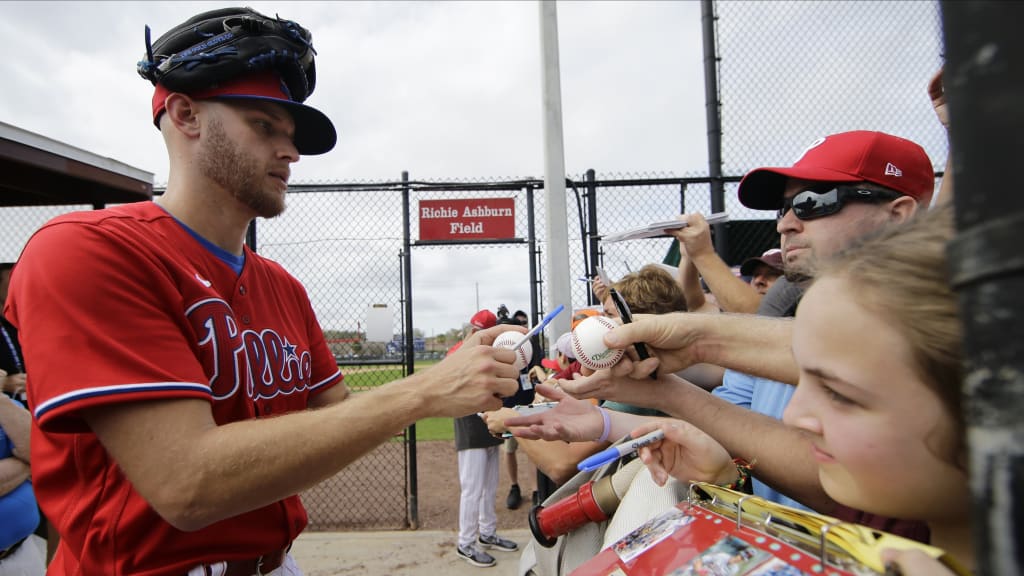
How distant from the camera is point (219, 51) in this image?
1.68m

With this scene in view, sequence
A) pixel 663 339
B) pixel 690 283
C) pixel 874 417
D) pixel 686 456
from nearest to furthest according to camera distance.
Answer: pixel 874 417
pixel 686 456
pixel 663 339
pixel 690 283

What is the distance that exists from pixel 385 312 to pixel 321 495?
321cm

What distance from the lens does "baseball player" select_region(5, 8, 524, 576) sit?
118cm

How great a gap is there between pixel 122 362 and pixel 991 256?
1462mm

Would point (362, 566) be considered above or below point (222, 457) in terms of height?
below

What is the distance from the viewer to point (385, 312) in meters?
5.12

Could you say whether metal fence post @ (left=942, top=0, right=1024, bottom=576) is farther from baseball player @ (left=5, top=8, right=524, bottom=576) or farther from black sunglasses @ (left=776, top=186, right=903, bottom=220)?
black sunglasses @ (left=776, top=186, right=903, bottom=220)

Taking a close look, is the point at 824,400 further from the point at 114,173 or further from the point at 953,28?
the point at 114,173

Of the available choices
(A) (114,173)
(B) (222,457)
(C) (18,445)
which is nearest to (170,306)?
(B) (222,457)

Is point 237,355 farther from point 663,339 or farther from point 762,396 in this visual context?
point 762,396

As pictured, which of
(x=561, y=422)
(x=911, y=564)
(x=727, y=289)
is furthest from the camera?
(x=727, y=289)

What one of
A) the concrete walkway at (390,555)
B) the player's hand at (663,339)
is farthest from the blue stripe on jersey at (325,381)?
the concrete walkway at (390,555)

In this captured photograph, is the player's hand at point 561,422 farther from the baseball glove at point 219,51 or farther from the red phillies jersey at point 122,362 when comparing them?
the baseball glove at point 219,51

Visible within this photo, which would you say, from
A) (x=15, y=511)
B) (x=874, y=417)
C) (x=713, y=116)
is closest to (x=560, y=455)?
(x=874, y=417)
